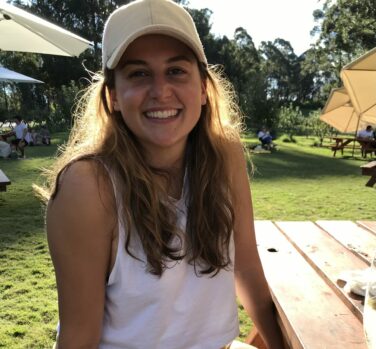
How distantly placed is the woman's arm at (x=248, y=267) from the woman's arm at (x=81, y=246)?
1.79 feet

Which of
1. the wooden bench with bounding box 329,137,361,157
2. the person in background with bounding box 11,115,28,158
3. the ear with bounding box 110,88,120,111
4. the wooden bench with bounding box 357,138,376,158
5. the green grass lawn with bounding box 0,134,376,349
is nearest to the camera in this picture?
the ear with bounding box 110,88,120,111

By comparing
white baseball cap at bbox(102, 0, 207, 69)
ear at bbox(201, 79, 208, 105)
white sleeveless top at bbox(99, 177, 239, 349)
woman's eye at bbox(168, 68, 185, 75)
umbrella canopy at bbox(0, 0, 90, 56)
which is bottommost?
white sleeveless top at bbox(99, 177, 239, 349)

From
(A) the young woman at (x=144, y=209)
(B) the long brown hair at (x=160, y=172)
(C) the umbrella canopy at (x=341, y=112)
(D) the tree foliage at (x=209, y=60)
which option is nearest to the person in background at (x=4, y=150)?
(C) the umbrella canopy at (x=341, y=112)

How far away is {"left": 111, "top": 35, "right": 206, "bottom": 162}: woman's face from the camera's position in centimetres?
137

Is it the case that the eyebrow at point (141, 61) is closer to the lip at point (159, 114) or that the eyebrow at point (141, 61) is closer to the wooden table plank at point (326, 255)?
the lip at point (159, 114)

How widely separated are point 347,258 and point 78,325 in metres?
1.36

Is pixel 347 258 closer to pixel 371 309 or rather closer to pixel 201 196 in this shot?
pixel 201 196

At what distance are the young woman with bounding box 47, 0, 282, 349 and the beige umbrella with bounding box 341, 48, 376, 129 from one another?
354cm

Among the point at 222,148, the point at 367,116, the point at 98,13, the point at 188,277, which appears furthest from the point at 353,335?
the point at 98,13

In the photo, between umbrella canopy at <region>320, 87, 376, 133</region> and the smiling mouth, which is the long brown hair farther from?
umbrella canopy at <region>320, 87, 376, 133</region>

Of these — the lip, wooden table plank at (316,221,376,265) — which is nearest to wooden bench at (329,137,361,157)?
wooden table plank at (316,221,376,265)

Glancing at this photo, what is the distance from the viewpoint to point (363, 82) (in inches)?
192

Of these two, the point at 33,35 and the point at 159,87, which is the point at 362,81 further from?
the point at 159,87

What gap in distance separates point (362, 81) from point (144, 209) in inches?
166
